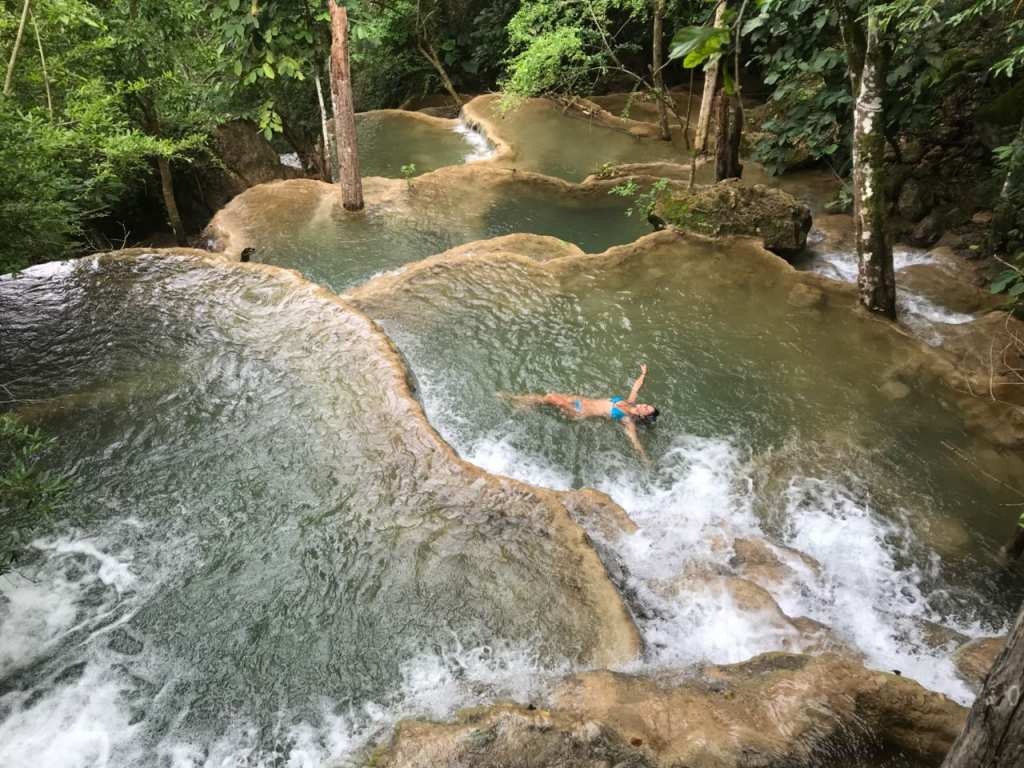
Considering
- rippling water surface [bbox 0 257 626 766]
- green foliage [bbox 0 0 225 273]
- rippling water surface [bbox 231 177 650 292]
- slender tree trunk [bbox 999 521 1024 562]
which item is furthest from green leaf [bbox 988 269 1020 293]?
green foliage [bbox 0 0 225 273]

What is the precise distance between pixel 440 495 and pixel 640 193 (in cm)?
826

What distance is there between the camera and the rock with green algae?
8883 mm

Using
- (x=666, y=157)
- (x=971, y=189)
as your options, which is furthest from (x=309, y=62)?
(x=971, y=189)

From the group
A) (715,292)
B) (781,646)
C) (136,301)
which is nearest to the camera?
(781,646)

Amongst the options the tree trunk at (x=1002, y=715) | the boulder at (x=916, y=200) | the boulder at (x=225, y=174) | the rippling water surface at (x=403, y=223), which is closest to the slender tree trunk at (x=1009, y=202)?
the boulder at (x=916, y=200)

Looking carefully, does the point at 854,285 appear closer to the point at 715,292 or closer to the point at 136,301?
the point at 715,292

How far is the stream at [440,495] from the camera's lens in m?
4.16

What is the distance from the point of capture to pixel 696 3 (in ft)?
42.2

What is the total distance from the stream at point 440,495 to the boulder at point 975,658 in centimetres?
7

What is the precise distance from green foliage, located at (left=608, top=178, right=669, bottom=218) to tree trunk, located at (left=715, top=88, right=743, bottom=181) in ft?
2.83

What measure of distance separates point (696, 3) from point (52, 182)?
1184 cm

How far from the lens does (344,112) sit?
10328mm

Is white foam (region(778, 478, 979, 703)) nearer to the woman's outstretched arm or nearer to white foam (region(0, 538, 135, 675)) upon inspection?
the woman's outstretched arm

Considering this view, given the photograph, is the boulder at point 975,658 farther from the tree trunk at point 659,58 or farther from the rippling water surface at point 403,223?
the tree trunk at point 659,58
